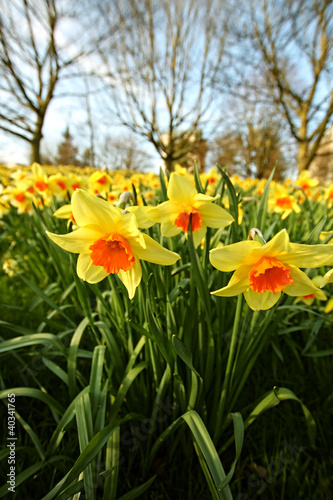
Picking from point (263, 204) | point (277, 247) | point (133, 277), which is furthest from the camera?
point (263, 204)

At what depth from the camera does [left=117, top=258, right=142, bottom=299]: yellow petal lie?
30.5 inches

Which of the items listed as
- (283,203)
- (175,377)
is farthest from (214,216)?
(283,203)

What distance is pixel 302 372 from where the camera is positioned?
143 centimetres

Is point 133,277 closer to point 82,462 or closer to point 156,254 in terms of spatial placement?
point 156,254

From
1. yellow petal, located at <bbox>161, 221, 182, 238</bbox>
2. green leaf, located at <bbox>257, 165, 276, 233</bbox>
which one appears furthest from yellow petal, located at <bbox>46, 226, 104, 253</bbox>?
green leaf, located at <bbox>257, 165, 276, 233</bbox>

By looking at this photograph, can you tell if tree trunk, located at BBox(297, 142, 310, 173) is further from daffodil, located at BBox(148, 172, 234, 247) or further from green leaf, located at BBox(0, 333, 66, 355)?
green leaf, located at BBox(0, 333, 66, 355)

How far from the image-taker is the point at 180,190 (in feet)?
2.92

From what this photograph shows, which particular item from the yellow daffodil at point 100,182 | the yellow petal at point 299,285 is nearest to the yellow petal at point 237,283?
the yellow petal at point 299,285

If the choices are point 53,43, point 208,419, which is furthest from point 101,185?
point 53,43

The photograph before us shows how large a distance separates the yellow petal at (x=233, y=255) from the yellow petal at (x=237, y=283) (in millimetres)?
26

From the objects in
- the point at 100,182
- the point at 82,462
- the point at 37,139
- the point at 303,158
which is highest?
the point at 37,139

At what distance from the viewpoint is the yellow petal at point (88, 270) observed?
794mm

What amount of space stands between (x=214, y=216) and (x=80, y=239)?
1.33 feet

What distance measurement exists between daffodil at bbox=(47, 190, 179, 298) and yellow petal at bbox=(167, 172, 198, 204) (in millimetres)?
220
